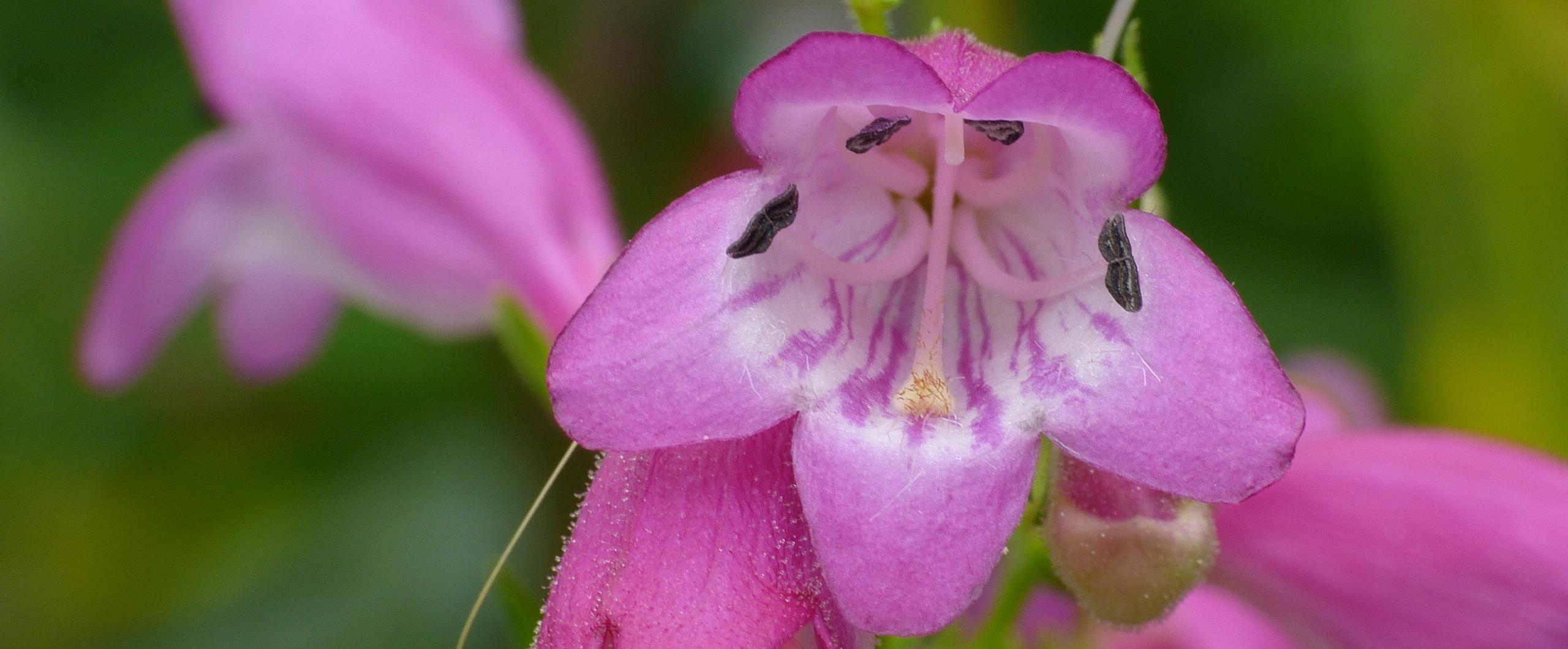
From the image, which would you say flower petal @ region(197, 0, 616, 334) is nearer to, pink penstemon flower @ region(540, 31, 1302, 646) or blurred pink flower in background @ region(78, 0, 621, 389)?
blurred pink flower in background @ region(78, 0, 621, 389)

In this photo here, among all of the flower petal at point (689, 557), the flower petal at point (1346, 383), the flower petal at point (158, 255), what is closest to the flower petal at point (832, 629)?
the flower petal at point (689, 557)

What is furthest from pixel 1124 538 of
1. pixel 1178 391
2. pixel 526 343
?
pixel 526 343

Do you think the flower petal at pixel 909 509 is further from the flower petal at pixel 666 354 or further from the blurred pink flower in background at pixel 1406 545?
the blurred pink flower in background at pixel 1406 545

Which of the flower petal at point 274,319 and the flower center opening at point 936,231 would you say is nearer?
the flower center opening at point 936,231

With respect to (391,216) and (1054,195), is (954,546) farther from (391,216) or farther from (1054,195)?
(391,216)

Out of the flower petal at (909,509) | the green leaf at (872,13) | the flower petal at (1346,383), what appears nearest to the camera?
the flower petal at (909,509)
